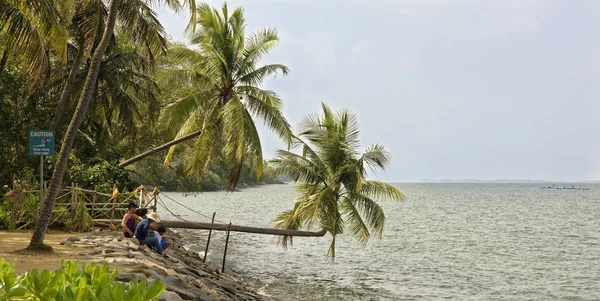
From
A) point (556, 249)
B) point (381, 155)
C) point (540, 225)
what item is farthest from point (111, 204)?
point (540, 225)

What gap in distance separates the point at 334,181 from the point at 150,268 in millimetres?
8494

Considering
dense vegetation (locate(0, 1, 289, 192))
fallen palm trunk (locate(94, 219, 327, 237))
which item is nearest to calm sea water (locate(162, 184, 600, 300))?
fallen palm trunk (locate(94, 219, 327, 237))

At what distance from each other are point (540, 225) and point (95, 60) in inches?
1601

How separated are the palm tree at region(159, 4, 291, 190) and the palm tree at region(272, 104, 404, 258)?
42.6 inches

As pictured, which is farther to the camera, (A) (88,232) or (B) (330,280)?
(B) (330,280)

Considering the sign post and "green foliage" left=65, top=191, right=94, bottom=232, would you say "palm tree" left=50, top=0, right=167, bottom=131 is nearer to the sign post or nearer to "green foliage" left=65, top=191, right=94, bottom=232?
the sign post

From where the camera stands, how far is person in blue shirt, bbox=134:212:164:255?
1274 cm

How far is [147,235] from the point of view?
13.0m

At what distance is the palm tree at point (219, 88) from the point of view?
18045 millimetres

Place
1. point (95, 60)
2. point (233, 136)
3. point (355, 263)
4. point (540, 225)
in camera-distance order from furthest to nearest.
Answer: point (540, 225) → point (355, 263) → point (233, 136) → point (95, 60)

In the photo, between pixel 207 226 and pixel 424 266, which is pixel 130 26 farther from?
pixel 424 266

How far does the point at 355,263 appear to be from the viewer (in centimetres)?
2253

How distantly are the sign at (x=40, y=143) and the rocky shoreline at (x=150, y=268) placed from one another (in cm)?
208

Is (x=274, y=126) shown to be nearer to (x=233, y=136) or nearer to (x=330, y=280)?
(x=233, y=136)
